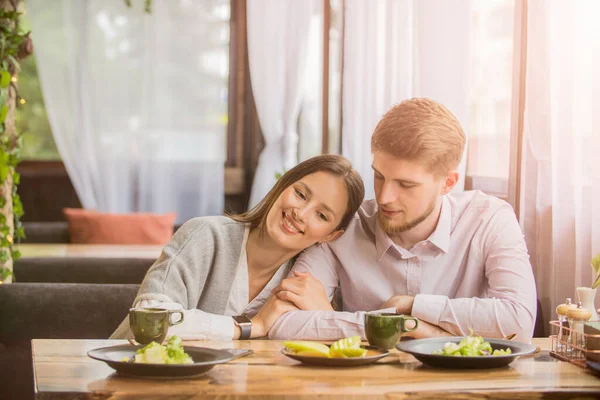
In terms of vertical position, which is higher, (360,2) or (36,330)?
(360,2)

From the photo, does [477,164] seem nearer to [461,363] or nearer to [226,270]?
[226,270]

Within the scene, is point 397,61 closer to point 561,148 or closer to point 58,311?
point 561,148

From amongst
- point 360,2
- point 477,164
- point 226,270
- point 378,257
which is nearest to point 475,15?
point 477,164

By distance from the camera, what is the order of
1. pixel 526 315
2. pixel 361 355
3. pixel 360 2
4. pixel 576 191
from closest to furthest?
1. pixel 361 355
2. pixel 526 315
3. pixel 576 191
4. pixel 360 2

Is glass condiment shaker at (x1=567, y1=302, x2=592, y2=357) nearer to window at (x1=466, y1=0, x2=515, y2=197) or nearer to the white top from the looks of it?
the white top

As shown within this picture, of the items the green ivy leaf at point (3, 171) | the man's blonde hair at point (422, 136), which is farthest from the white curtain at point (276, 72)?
the man's blonde hair at point (422, 136)

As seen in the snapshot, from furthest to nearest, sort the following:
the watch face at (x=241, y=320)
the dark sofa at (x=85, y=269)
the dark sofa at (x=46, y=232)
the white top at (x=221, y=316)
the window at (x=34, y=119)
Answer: the window at (x=34, y=119)
the dark sofa at (x=46, y=232)
the dark sofa at (x=85, y=269)
the watch face at (x=241, y=320)
the white top at (x=221, y=316)

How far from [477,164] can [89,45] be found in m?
4.14

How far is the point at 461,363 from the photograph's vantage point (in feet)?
5.62

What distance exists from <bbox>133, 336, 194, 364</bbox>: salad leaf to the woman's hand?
54cm

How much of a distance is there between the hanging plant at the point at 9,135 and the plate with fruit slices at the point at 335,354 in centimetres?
256

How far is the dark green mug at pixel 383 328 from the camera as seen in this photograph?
1843 millimetres

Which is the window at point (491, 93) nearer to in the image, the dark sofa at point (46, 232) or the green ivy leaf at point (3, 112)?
the green ivy leaf at point (3, 112)

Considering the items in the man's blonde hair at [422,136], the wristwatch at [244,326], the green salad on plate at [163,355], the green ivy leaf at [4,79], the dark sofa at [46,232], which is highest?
the green ivy leaf at [4,79]
